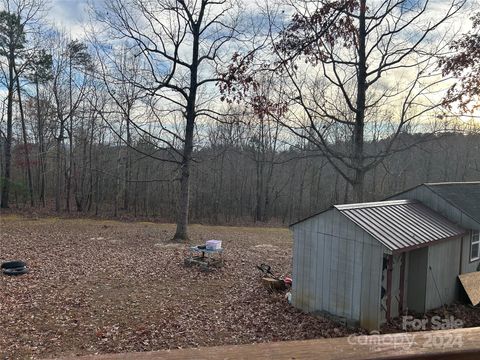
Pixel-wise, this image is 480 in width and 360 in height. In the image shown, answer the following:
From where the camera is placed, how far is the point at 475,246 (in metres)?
9.80

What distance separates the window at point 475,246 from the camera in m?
9.57

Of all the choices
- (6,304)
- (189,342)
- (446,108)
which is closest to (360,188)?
(446,108)

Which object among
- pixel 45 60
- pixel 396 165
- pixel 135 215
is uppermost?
pixel 45 60

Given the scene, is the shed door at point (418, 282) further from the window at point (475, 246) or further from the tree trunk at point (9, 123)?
the tree trunk at point (9, 123)

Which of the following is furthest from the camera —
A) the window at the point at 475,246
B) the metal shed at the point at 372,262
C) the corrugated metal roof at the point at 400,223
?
the window at the point at 475,246

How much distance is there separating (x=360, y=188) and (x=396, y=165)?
1205 inches

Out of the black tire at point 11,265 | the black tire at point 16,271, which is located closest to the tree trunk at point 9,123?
the black tire at point 11,265

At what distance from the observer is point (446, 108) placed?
1020 cm

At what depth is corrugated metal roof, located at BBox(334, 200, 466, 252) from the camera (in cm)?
716

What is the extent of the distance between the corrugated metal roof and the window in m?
0.80

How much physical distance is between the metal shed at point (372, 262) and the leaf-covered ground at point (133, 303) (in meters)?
0.60

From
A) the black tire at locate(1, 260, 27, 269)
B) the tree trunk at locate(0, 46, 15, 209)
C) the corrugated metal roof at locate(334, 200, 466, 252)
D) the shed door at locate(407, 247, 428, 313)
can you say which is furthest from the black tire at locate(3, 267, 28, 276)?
the tree trunk at locate(0, 46, 15, 209)

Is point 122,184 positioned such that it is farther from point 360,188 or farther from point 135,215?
point 360,188

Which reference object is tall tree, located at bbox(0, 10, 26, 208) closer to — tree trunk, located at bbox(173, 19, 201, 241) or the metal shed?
tree trunk, located at bbox(173, 19, 201, 241)
